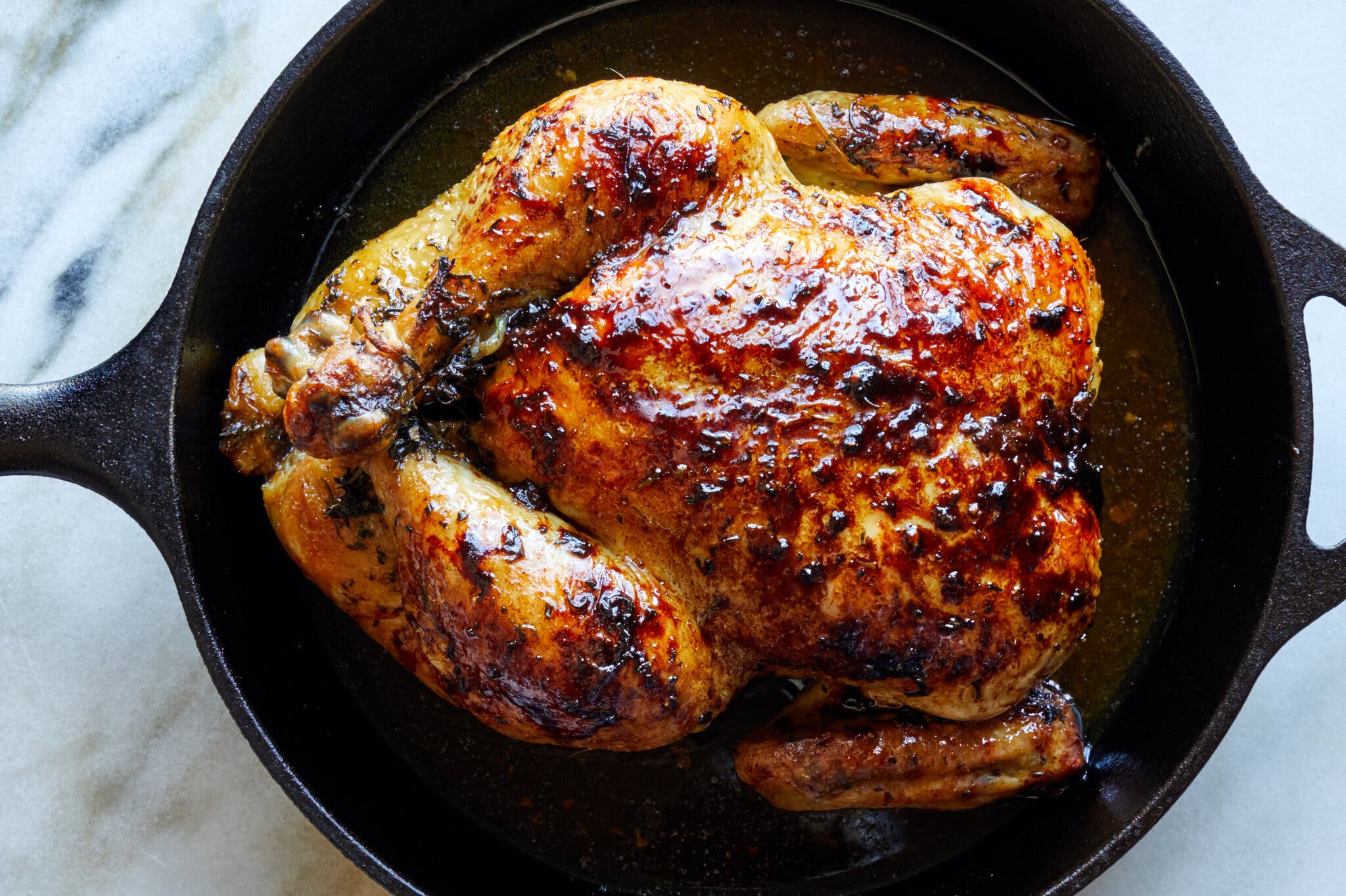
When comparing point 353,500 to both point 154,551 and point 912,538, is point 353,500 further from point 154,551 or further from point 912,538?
point 912,538

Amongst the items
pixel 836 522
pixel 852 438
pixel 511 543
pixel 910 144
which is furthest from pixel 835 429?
pixel 910 144

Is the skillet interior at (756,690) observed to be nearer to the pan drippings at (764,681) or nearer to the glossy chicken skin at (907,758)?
the pan drippings at (764,681)

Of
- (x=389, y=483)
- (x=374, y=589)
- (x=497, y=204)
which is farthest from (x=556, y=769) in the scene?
(x=497, y=204)

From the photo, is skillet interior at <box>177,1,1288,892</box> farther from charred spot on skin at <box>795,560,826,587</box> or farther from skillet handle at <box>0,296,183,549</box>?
charred spot on skin at <box>795,560,826,587</box>

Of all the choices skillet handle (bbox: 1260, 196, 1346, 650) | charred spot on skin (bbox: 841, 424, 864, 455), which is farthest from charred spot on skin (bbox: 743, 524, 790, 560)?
skillet handle (bbox: 1260, 196, 1346, 650)

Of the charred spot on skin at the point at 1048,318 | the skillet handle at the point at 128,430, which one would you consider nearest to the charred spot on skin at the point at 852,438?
the charred spot on skin at the point at 1048,318

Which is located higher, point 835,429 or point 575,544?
point 835,429
